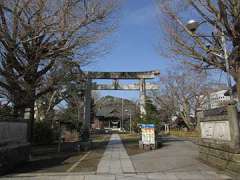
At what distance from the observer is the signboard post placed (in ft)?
65.3

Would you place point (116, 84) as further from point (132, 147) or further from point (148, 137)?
point (148, 137)

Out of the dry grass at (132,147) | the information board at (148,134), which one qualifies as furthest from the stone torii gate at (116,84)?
the information board at (148,134)

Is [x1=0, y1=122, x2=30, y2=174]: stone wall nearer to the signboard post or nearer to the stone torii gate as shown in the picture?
the signboard post

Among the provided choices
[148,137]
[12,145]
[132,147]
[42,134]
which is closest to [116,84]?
[132,147]

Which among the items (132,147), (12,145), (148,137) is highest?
(148,137)

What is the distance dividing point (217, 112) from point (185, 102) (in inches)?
1474

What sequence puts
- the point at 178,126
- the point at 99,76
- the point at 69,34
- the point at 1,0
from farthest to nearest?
the point at 178,126 → the point at 99,76 → the point at 69,34 → the point at 1,0

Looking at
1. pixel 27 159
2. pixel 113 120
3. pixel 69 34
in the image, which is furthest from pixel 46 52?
pixel 113 120

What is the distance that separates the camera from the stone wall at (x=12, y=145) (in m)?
10.4

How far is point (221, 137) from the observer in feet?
35.9

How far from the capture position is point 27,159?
1337 cm

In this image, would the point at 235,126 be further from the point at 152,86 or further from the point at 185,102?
the point at 185,102

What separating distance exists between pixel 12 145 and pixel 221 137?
Answer: 26.1 ft

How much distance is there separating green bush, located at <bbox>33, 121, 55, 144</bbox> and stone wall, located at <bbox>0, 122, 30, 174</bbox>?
495 inches
